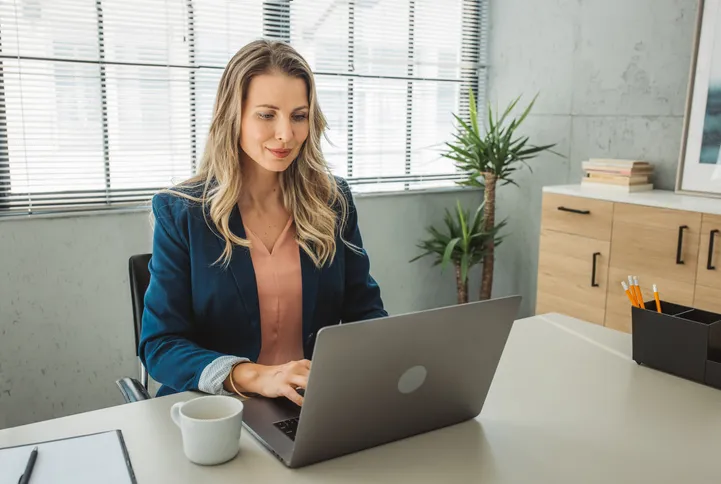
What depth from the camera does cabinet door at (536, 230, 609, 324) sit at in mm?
3322

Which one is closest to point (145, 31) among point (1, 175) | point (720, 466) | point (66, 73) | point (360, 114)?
point (66, 73)

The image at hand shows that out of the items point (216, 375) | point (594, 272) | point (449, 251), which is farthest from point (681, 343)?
point (449, 251)

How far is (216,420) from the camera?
3.51 ft

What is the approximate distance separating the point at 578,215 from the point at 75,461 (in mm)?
2790

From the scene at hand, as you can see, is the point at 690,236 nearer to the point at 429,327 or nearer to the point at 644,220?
the point at 644,220

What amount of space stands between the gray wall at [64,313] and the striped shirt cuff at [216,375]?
1908mm

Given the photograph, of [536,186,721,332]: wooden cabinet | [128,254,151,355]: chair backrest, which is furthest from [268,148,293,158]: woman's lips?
[536,186,721,332]: wooden cabinet

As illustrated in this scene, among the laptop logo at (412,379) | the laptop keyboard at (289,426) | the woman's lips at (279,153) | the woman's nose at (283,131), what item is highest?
the woman's nose at (283,131)

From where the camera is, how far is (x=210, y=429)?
1.07 m

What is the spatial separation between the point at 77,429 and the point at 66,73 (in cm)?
221

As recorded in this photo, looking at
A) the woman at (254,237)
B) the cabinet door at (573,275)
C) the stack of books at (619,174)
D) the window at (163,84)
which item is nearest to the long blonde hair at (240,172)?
the woman at (254,237)

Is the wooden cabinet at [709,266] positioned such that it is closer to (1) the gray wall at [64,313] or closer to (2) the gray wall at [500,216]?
(2) the gray wall at [500,216]

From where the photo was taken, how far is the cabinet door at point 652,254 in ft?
9.54

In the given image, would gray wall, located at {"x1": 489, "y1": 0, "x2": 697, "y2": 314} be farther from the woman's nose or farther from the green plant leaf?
the woman's nose
